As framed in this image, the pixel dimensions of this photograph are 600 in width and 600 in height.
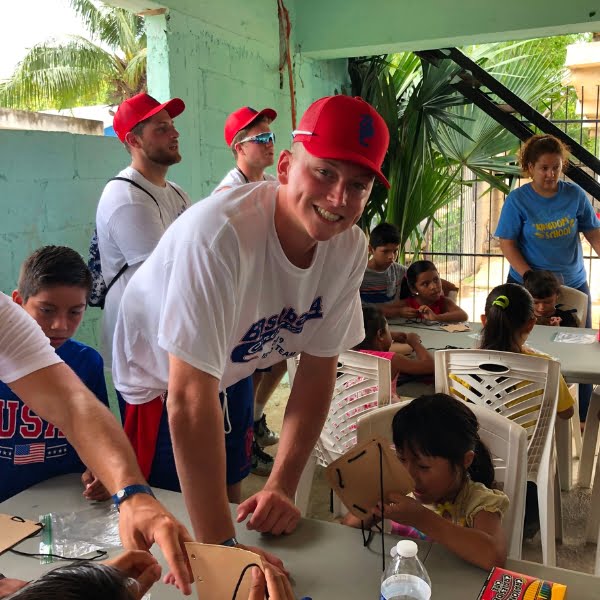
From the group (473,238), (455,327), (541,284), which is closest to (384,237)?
(455,327)

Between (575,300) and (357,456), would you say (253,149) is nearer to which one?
(575,300)

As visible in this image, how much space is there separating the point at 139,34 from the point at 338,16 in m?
6.68

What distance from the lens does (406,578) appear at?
1201 mm

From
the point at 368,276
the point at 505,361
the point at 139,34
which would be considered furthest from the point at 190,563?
the point at 139,34

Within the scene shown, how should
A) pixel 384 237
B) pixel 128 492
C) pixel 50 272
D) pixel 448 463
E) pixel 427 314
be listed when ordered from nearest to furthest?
pixel 128 492, pixel 448 463, pixel 50 272, pixel 427 314, pixel 384 237

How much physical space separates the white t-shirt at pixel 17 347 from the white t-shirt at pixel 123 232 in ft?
3.88

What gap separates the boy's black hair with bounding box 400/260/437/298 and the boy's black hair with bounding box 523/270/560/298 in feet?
1.85

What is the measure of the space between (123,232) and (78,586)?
216 cm

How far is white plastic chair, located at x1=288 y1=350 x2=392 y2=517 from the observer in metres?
2.65

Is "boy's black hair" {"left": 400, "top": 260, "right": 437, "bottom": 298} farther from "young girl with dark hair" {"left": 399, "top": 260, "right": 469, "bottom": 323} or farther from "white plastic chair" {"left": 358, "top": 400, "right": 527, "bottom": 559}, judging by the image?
"white plastic chair" {"left": 358, "top": 400, "right": 527, "bottom": 559}

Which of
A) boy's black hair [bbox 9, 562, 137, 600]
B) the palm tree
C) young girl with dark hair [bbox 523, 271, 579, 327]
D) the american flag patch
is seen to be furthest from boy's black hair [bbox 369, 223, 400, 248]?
the palm tree

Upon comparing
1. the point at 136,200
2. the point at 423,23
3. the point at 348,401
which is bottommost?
the point at 348,401

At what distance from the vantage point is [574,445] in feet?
12.8

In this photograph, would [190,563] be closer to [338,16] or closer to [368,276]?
[368,276]
